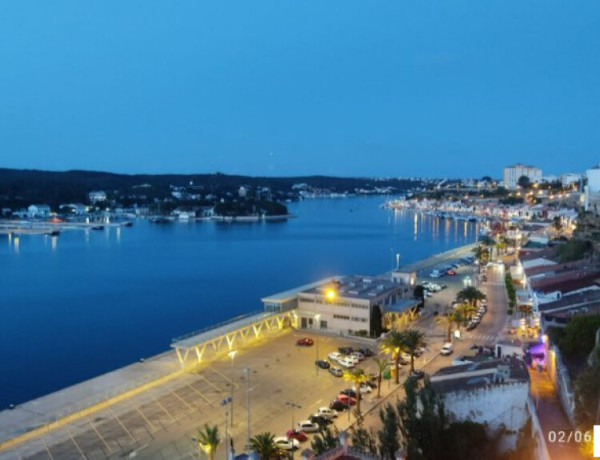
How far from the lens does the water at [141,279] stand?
18469mm

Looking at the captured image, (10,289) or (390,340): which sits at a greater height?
(390,340)

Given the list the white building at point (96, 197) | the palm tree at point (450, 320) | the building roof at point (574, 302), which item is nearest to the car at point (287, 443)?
the palm tree at point (450, 320)

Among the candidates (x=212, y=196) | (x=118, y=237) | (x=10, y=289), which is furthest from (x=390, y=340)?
(x=212, y=196)

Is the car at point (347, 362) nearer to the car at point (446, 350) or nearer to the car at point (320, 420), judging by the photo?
the car at point (446, 350)

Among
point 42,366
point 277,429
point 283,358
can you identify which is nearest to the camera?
point 277,429

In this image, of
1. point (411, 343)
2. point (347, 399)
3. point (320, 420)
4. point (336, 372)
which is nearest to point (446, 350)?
point (411, 343)

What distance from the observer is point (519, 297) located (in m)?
18.1

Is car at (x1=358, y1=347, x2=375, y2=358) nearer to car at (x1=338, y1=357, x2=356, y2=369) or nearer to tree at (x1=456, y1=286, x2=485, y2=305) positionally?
car at (x1=338, y1=357, x2=356, y2=369)

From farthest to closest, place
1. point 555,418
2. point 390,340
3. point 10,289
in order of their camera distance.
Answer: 1. point 10,289
2. point 390,340
3. point 555,418

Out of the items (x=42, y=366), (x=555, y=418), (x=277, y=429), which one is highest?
(x=555, y=418)

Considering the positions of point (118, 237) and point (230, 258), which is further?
point (118, 237)

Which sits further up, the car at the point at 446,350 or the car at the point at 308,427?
the car at the point at 446,350

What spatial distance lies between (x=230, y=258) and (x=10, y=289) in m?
15.2

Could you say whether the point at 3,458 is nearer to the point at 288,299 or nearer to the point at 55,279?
the point at 288,299
